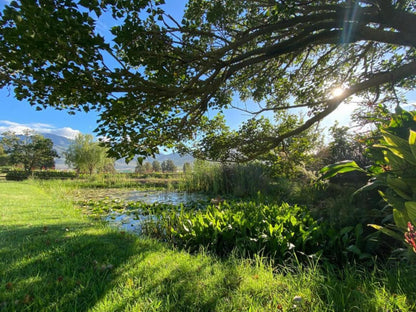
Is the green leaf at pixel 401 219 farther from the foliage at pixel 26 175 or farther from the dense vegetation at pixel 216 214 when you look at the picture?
the foliage at pixel 26 175

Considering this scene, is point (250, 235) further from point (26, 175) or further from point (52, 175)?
point (52, 175)

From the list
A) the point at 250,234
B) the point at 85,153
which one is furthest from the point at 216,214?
the point at 85,153

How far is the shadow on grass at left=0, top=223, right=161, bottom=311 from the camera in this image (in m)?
1.54

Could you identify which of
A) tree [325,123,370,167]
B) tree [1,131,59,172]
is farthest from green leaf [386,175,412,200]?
tree [1,131,59,172]

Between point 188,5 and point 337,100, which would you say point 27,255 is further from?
point 337,100

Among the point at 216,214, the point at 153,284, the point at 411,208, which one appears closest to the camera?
the point at 411,208

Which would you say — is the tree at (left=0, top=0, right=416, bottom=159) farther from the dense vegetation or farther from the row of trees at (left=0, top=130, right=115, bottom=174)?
the row of trees at (left=0, top=130, right=115, bottom=174)

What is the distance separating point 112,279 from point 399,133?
3289 mm

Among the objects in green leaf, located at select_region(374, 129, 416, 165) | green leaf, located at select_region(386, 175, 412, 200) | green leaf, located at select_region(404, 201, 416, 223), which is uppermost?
green leaf, located at select_region(374, 129, 416, 165)

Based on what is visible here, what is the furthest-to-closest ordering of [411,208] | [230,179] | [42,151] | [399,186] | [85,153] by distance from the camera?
[42,151] < [85,153] < [230,179] < [399,186] < [411,208]

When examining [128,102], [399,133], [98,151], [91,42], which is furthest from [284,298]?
[98,151]

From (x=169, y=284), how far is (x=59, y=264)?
4.39ft

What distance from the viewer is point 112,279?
6.13 ft

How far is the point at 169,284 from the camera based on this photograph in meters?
1.81
